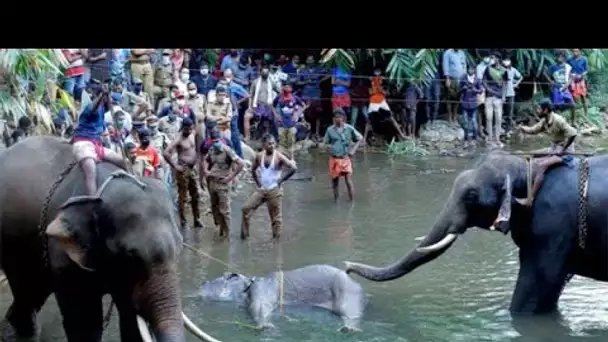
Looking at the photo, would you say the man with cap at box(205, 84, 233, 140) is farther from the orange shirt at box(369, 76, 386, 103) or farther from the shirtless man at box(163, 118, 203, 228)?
the orange shirt at box(369, 76, 386, 103)

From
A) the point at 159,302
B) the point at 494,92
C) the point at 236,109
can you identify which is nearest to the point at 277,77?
the point at 236,109

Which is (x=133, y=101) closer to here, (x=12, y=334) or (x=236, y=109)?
(x=236, y=109)

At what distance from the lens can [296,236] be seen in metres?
12.1

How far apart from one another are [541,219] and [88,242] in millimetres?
3748

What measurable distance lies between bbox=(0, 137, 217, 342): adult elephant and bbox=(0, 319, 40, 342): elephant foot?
50 centimetres

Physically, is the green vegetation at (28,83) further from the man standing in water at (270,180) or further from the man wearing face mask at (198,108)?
the man standing in water at (270,180)

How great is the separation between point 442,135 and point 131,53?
21.1 ft

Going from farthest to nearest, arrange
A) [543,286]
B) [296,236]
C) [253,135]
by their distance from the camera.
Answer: [253,135] < [296,236] < [543,286]

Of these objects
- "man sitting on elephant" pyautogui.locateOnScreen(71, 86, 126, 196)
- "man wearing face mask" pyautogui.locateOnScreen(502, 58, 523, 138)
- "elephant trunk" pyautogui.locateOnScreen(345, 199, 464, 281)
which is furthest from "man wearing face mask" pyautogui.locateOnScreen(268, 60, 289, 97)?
"man sitting on elephant" pyautogui.locateOnScreen(71, 86, 126, 196)

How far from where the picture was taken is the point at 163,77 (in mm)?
16469

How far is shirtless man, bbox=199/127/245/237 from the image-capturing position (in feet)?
38.8

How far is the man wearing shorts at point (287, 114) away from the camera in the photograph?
54.9 feet
